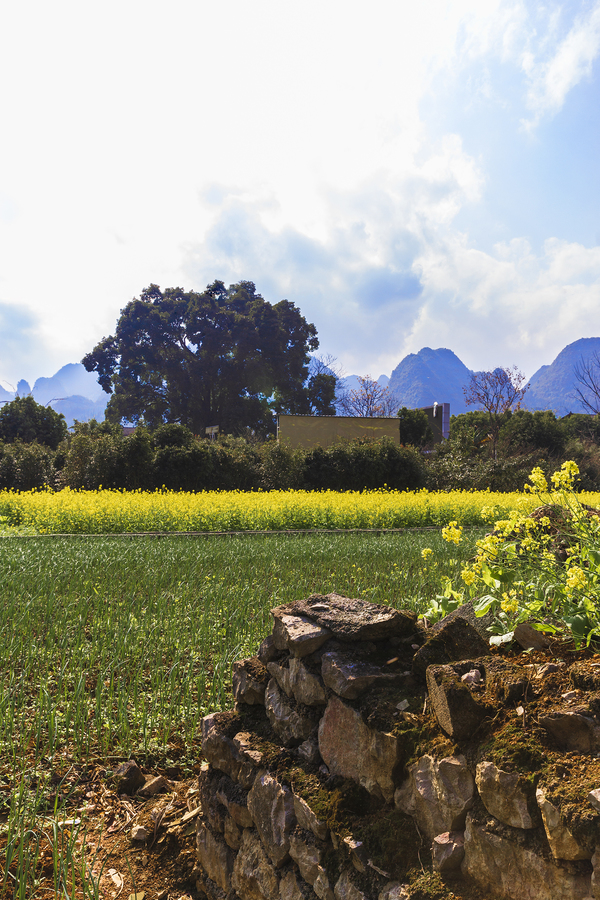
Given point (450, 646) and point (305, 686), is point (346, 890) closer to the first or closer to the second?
point (305, 686)

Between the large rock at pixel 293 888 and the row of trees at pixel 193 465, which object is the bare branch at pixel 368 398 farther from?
the large rock at pixel 293 888

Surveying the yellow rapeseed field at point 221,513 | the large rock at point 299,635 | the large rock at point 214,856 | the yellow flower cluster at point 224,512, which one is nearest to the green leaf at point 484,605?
the large rock at point 299,635

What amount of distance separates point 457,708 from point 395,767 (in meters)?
0.29

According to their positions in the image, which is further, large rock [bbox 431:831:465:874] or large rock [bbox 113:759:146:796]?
large rock [bbox 113:759:146:796]

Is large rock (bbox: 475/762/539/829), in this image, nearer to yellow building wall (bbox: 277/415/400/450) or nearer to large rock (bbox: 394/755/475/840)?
large rock (bbox: 394/755/475/840)

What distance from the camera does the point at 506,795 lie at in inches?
47.4

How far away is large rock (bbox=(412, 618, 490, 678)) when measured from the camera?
68.6 inches

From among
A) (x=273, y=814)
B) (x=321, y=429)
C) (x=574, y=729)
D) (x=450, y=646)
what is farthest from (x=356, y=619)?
(x=321, y=429)

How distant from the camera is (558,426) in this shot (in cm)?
3034

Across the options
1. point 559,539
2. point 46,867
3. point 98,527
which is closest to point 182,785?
point 46,867

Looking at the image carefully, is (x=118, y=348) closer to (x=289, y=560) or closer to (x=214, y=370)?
(x=214, y=370)

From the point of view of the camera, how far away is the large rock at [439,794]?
1.30 metres

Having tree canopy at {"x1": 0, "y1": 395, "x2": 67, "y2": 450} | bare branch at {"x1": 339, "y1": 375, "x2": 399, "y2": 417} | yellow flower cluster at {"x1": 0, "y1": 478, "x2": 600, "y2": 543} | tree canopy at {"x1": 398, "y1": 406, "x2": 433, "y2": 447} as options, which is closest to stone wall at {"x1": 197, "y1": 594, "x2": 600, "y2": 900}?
yellow flower cluster at {"x1": 0, "y1": 478, "x2": 600, "y2": 543}

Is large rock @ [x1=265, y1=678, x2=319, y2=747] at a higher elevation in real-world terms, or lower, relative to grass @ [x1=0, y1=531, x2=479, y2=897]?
higher
